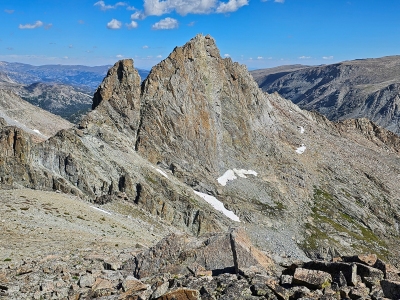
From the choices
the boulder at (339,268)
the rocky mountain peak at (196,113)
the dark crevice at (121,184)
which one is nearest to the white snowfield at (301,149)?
the rocky mountain peak at (196,113)

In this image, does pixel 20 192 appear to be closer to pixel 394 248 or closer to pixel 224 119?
pixel 224 119

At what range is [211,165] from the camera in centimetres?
8950

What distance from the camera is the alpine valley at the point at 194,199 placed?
1927 centimetres

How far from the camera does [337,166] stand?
113062mm

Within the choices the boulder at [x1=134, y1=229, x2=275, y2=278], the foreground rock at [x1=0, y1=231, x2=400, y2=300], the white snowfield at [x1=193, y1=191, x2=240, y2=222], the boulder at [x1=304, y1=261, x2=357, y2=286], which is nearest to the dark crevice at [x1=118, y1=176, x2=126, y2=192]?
the white snowfield at [x1=193, y1=191, x2=240, y2=222]

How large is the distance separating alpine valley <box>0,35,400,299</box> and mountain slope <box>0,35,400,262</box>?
13.2 inches

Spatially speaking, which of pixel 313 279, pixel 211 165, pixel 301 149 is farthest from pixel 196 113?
pixel 313 279

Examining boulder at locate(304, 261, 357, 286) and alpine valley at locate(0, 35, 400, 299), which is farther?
alpine valley at locate(0, 35, 400, 299)

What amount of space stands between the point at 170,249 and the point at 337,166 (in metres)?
99.8

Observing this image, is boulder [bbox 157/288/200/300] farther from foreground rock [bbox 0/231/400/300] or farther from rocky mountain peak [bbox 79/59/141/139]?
rocky mountain peak [bbox 79/59/141/139]

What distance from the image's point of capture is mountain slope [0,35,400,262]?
203 ft

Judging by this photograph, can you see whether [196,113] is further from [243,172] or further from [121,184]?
[121,184]

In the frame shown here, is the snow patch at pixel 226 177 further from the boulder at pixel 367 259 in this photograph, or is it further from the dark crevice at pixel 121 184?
the boulder at pixel 367 259

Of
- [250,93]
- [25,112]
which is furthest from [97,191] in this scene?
[25,112]
